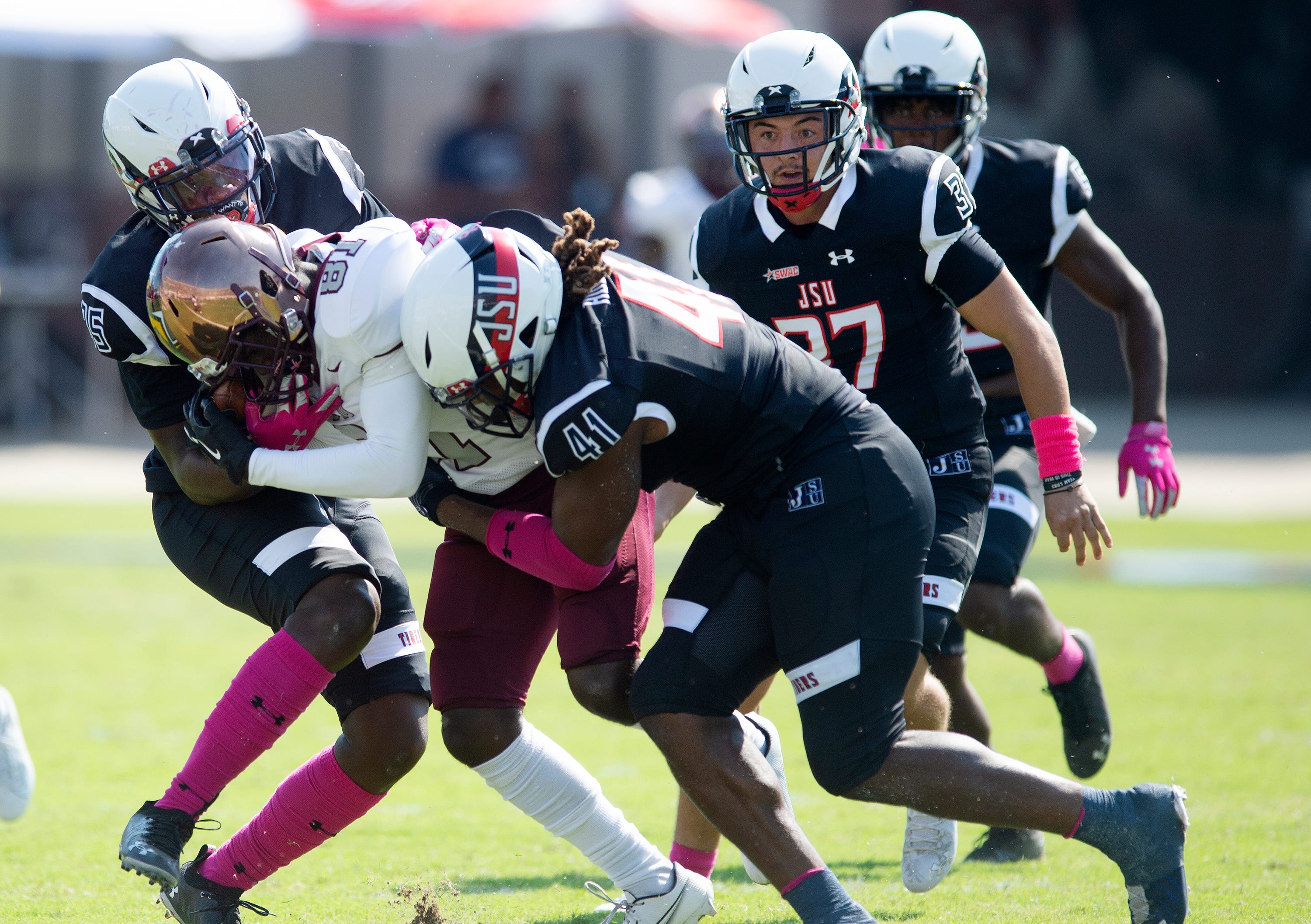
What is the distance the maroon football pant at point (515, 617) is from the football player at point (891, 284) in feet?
2.21

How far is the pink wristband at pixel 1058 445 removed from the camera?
3705 mm

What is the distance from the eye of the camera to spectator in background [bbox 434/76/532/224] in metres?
14.2

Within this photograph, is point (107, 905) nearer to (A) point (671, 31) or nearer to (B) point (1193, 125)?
(A) point (671, 31)

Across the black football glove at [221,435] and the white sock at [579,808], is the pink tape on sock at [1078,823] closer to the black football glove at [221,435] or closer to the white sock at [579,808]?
the white sock at [579,808]

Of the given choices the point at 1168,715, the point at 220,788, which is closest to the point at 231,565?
the point at 220,788

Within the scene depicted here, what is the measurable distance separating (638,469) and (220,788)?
1284 mm

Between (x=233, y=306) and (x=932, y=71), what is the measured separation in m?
2.30

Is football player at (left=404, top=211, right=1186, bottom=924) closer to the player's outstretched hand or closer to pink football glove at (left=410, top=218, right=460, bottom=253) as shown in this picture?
pink football glove at (left=410, top=218, right=460, bottom=253)

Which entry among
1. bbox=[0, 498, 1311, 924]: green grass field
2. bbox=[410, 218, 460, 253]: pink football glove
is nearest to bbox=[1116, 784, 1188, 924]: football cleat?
bbox=[0, 498, 1311, 924]: green grass field

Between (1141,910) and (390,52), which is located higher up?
(390,52)

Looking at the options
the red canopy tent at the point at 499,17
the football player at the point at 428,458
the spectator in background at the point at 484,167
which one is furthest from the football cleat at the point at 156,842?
the red canopy tent at the point at 499,17

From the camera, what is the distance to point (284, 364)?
3.30m

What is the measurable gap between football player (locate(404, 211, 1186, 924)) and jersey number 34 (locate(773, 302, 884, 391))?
1.69 ft

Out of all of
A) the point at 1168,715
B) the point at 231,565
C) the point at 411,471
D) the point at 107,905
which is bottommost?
the point at 1168,715
